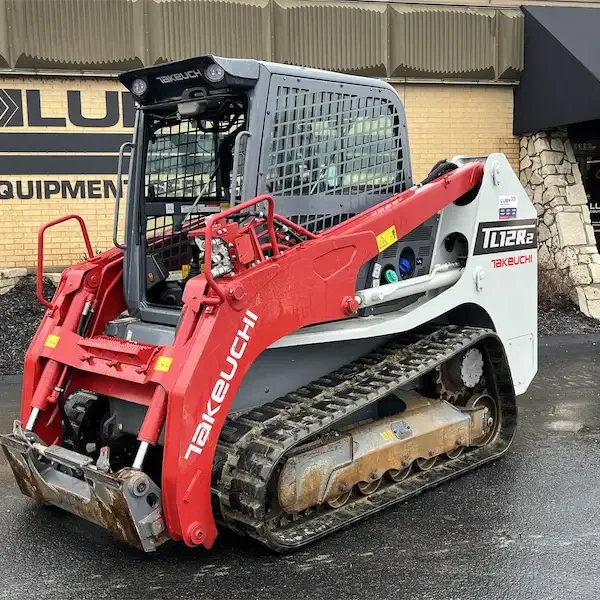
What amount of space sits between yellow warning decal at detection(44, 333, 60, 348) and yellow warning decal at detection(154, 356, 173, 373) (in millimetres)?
910

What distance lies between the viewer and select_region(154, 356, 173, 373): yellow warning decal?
369cm

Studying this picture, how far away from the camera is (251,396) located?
4.27 m

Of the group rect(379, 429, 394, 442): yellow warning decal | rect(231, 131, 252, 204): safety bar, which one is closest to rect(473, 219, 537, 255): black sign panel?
rect(379, 429, 394, 442): yellow warning decal

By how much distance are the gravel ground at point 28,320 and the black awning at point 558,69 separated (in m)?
2.60

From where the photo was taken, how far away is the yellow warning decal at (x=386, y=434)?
445 centimetres

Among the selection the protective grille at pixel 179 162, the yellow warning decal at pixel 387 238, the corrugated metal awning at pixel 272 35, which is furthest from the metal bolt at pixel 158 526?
the corrugated metal awning at pixel 272 35

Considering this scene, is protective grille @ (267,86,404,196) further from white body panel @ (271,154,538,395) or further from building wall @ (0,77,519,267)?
building wall @ (0,77,519,267)

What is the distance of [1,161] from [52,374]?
20.0 feet

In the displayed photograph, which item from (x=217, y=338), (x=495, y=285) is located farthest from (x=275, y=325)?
(x=495, y=285)

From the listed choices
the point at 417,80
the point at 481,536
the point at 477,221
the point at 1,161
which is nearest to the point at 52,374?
the point at 481,536

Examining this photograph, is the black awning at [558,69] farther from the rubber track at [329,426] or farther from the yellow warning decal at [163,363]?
the yellow warning decal at [163,363]

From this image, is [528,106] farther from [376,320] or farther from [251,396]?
[251,396]

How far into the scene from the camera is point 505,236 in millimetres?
5328

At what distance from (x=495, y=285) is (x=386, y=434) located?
151cm
